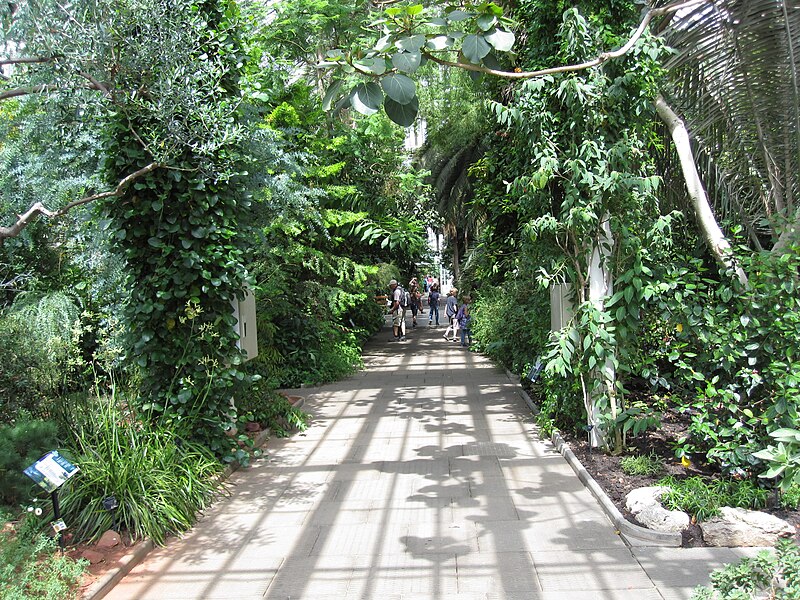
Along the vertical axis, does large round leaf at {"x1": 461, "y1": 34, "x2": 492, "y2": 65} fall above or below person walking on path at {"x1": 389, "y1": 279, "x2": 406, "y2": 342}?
above

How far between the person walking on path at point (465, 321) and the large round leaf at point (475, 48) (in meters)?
14.9

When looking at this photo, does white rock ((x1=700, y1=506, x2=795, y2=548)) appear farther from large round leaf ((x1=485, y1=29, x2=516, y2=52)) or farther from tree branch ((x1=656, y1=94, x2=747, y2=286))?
large round leaf ((x1=485, y1=29, x2=516, y2=52))

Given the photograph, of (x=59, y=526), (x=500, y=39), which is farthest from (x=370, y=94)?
(x=59, y=526)

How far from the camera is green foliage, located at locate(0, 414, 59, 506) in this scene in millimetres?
4977

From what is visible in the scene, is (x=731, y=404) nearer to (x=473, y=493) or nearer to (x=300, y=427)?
(x=473, y=493)

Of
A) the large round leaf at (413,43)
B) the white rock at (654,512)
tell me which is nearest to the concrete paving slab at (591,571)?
the white rock at (654,512)

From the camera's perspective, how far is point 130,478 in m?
5.24

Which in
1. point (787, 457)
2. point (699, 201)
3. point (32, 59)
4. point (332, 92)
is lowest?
point (787, 457)

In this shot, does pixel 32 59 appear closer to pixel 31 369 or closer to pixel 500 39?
pixel 31 369

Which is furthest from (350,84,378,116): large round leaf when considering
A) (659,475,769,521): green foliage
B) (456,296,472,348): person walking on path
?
(456,296,472,348): person walking on path

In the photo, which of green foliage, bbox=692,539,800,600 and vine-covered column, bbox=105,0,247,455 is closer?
green foliage, bbox=692,539,800,600

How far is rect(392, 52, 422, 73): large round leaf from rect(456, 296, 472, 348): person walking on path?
15.1m

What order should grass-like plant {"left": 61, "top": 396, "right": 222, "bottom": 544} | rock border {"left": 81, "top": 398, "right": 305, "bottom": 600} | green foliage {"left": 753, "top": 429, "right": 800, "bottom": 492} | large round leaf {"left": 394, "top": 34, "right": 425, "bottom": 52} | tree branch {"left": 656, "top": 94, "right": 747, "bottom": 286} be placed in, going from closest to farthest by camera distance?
1. green foliage {"left": 753, "top": 429, "right": 800, "bottom": 492}
2. large round leaf {"left": 394, "top": 34, "right": 425, "bottom": 52}
3. rock border {"left": 81, "top": 398, "right": 305, "bottom": 600}
4. grass-like plant {"left": 61, "top": 396, "right": 222, "bottom": 544}
5. tree branch {"left": 656, "top": 94, "right": 747, "bottom": 286}

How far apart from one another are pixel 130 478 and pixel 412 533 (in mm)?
2188
